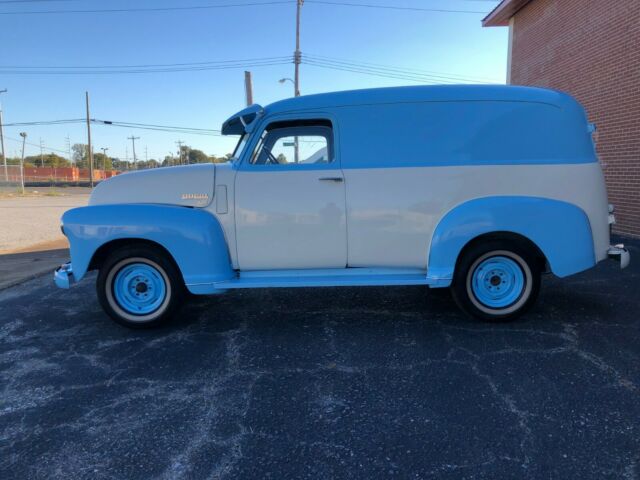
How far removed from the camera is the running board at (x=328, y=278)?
411 cm

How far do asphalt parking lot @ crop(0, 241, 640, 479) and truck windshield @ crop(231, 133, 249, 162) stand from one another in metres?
1.68

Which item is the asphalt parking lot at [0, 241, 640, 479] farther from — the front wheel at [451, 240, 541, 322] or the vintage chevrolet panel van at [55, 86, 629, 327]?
the vintage chevrolet panel van at [55, 86, 629, 327]

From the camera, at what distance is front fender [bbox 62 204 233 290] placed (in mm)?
4016

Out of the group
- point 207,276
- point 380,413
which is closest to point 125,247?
point 207,276

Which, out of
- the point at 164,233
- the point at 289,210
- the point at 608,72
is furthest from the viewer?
the point at 608,72

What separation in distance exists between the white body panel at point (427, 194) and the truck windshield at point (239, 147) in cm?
108

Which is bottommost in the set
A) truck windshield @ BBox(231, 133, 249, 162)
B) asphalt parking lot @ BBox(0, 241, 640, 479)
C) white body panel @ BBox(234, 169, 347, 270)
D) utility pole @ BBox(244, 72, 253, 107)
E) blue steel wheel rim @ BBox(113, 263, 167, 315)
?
asphalt parking lot @ BBox(0, 241, 640, 479)

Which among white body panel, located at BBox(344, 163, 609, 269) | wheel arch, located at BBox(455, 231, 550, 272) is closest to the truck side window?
white body panel, located at BBox(344, 163, 609, 269)

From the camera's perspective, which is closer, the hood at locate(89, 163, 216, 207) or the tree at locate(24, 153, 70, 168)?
the hood at locate(89, 163, 216, 207)

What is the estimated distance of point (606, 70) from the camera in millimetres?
8812

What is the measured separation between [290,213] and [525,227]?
2.21 m

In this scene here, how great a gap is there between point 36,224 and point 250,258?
12.2 metres

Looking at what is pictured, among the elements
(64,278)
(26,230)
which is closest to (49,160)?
(26,230)

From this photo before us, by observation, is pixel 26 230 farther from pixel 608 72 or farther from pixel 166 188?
pixel 608 72
